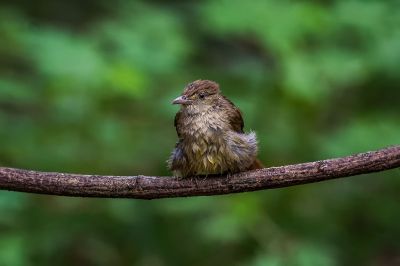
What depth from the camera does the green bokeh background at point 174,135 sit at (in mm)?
5121

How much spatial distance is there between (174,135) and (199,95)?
153 centimetres

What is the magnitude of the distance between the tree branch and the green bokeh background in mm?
1388

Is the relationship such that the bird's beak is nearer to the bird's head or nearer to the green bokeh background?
the bird's head

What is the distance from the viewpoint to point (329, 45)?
595cm

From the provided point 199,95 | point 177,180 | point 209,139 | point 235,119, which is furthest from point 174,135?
point 177,180

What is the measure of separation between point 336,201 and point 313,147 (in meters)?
0.41

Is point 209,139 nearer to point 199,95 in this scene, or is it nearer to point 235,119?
point 235,119

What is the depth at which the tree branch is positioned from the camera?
311cm

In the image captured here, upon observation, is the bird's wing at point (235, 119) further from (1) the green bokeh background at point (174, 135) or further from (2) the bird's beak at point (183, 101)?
(1) the green bokeh background at point (174, 135)

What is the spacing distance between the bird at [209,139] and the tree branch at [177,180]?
0.39 meters

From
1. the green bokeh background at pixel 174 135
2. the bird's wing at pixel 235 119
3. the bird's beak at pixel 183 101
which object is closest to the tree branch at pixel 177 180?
the bird's wing at pixel 235 119

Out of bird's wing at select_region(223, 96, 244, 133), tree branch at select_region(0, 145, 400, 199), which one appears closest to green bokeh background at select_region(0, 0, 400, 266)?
bird's wing at select_region(223, 96, 244, 133)

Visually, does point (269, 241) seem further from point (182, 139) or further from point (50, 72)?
point (50, 72)

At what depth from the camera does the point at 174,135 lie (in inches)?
231
